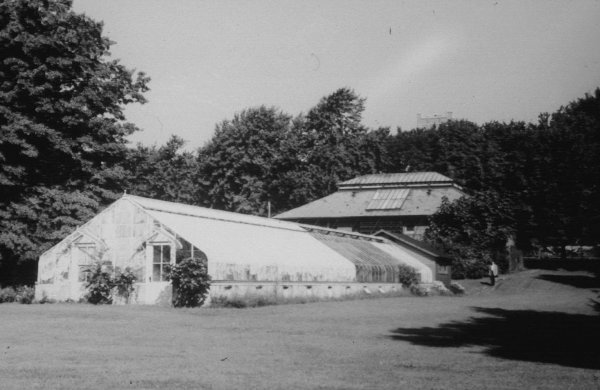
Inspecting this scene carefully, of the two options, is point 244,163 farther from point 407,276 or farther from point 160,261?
point 160,261

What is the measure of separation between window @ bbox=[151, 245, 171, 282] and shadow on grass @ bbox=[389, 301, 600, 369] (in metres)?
14.0

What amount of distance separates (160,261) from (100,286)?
326 cm

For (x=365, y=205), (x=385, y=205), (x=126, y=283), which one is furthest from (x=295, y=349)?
(x=365, y=205)

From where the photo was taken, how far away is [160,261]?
29.1 m

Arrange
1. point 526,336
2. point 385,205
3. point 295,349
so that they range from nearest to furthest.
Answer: point 295,349 → point 526,336 → point 385,205

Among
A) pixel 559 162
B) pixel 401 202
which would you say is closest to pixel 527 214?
pixel 559 162

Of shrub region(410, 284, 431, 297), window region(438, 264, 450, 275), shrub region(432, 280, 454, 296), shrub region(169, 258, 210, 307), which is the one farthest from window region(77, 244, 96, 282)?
window region(438, 264, 450, 275)

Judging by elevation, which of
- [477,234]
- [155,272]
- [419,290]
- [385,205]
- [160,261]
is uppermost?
[385,205]

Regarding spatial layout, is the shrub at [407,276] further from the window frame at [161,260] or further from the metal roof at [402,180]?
the window frame at [161,260]

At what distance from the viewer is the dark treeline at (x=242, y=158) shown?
3722 cm

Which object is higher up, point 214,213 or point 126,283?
point 214,213

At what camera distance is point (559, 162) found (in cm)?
6412

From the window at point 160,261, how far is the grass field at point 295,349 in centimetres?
280

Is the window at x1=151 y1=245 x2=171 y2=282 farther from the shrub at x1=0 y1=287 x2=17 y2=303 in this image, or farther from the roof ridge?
the shrub at x1=0 y1=287 x2=17 y2=303
